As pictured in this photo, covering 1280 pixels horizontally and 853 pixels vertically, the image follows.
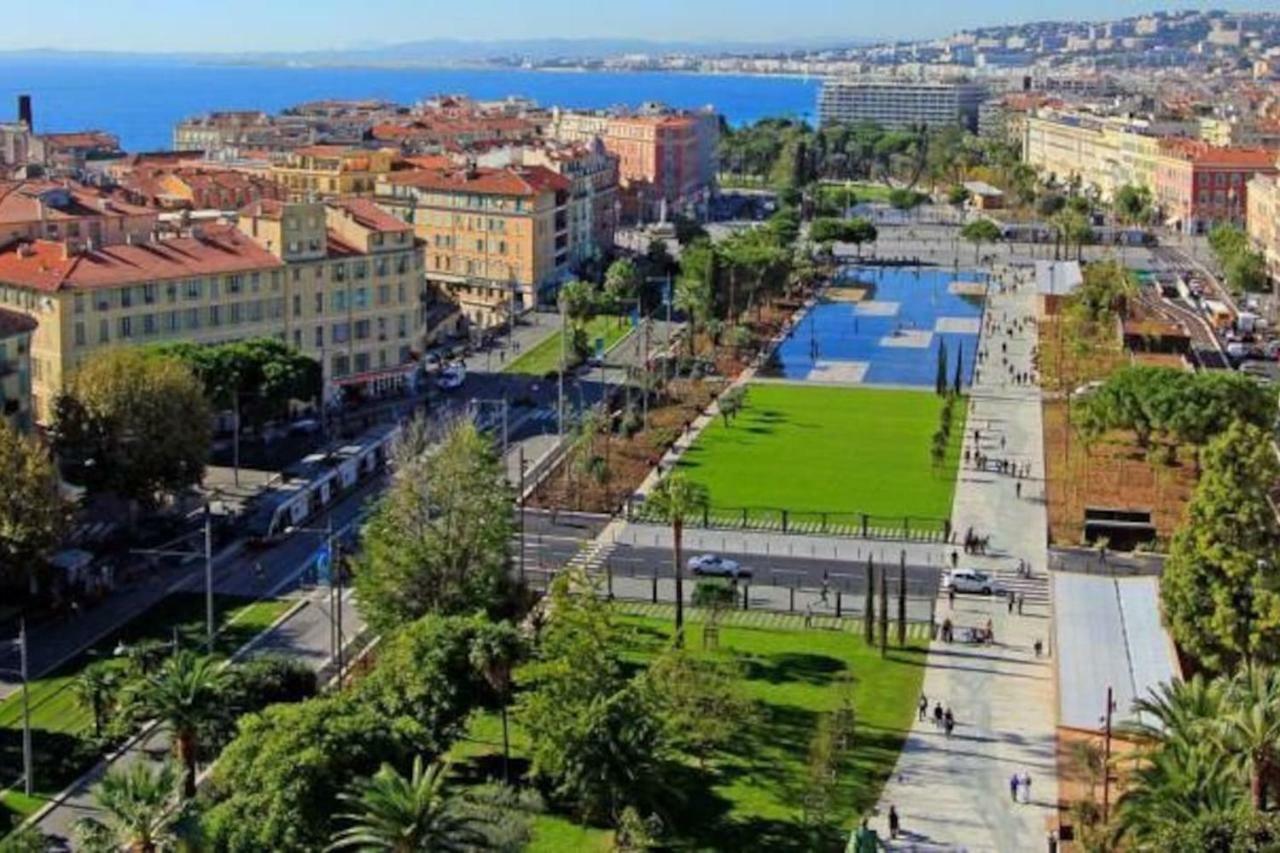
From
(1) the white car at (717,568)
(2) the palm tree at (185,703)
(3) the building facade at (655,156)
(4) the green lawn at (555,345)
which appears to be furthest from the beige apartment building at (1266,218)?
(2) the palm tree at (185,703)

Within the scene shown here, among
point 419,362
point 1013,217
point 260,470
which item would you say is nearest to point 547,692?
point 260,470

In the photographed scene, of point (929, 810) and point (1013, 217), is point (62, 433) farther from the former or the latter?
point (1013, 217)

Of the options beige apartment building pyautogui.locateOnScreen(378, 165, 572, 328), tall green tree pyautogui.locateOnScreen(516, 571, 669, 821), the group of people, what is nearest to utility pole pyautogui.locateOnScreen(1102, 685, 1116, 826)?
the group of people

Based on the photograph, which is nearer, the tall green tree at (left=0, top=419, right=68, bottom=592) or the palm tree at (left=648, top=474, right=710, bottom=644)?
the tall green tree at (left=0, top=419, right=68, bottom=592)

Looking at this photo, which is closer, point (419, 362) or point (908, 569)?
point (908, 569)

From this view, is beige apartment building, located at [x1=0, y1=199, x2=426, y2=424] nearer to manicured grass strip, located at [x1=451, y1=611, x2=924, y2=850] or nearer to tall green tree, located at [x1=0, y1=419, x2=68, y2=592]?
tall green tree, located at [x1=0, y1=419, x2=68, y2=592]

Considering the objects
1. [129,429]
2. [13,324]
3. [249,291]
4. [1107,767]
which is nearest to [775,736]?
[1107,767]
